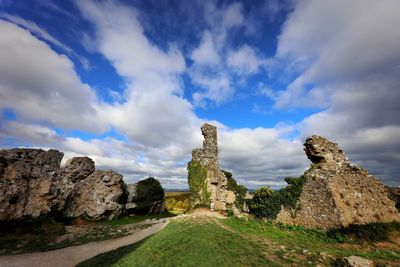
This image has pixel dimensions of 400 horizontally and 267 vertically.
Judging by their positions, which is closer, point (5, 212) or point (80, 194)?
point (5, 212)

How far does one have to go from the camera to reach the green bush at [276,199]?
59.5 ft

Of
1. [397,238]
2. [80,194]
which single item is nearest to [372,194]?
[397,238]

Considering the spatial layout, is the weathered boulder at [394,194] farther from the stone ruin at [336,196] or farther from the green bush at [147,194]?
the green bush at [147,194]

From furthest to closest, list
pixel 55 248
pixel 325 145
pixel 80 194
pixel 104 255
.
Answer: pixel 80 194
pixel 325 145
pixel 55 248
pixel 104 255

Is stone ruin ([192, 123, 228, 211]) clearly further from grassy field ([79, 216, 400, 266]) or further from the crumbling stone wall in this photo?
grassy field ([79, 216, 400, 266])

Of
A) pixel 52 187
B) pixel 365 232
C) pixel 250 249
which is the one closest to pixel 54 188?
pixel 52 187

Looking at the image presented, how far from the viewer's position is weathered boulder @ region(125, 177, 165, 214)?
94.9 feet

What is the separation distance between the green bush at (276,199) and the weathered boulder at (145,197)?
15.0m

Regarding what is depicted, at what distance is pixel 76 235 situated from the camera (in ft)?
61.8

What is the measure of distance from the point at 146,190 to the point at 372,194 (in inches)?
972

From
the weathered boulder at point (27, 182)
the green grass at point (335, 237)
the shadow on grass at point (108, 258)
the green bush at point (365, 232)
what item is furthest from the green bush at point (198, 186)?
the green bush at point (365, 232)

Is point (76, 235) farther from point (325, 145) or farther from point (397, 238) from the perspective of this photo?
point (397, 238)

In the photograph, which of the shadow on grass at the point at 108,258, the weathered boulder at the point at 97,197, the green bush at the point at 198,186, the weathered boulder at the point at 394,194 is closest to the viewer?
the shadow on grass at the point at 108,258

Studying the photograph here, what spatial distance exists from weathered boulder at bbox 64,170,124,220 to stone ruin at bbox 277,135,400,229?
1806 centimetres
